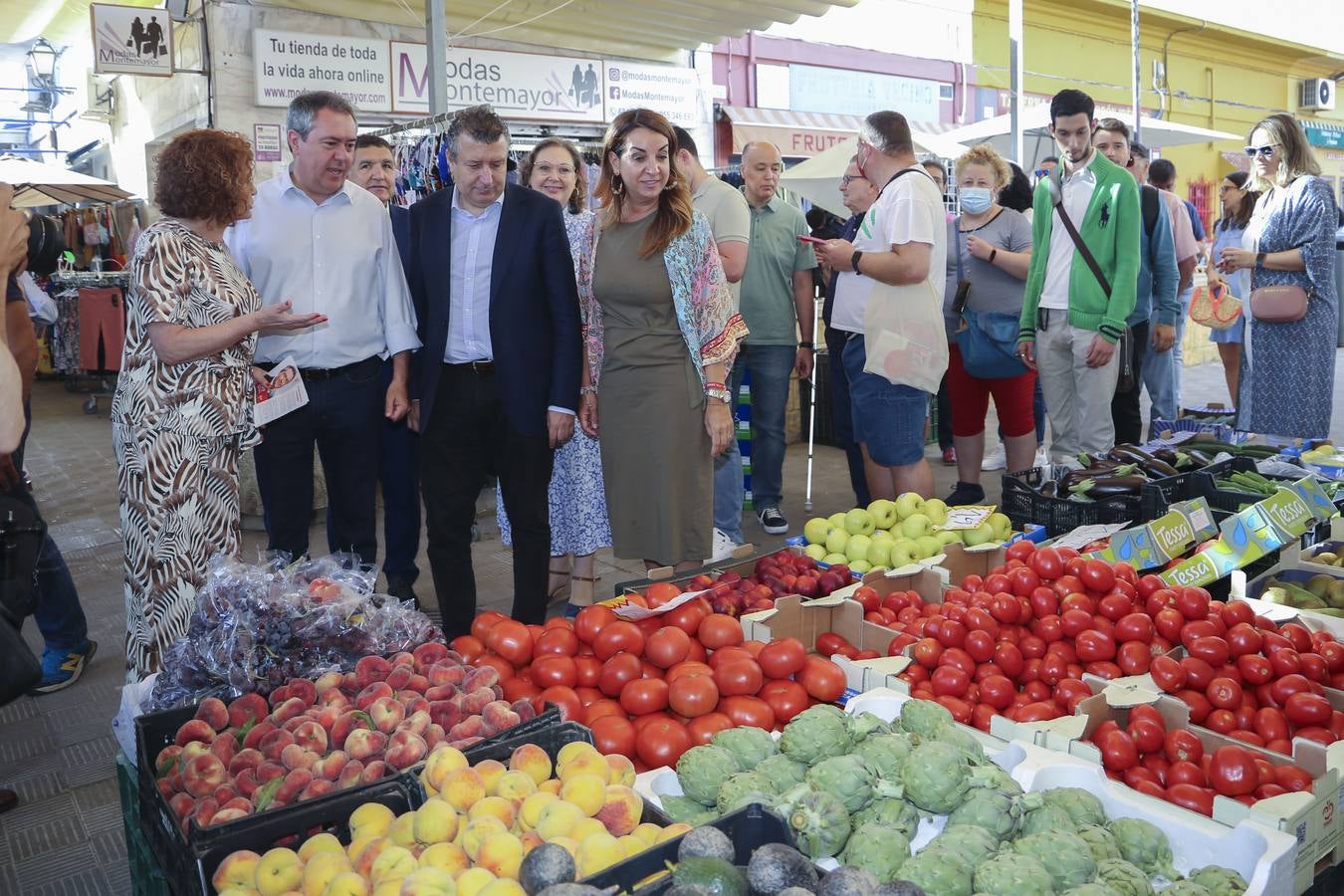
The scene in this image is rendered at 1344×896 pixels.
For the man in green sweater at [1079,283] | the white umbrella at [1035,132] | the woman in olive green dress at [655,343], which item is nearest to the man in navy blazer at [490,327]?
the woman in olive green dress at [655,343]

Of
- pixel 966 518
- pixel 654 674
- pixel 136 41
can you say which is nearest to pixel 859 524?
pixel 966 518

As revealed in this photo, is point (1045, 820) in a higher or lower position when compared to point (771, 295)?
lower

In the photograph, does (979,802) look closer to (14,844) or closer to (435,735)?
(435,735)

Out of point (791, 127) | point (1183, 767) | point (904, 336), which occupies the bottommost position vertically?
point (1183, 767)

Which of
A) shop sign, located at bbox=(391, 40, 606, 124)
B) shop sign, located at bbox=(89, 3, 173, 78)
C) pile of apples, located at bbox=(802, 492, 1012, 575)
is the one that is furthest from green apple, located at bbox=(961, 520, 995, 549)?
shop sign, located at bbox=(89, 3, 173, 78)

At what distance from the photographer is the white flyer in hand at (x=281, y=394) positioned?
3.08 meters

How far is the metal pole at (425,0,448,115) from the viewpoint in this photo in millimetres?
5207

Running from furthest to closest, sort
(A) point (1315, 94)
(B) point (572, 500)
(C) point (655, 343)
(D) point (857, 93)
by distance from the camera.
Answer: (A) point (1315, 94), (D) point (857, 93), (B) point (572, 500), (C) point (655, 343)

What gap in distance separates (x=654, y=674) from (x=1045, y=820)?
892mm

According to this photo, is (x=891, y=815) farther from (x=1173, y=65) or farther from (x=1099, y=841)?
(x=1173, y=65)

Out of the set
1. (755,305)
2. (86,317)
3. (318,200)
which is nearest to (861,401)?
(755,305)

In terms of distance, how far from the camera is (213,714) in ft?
6.05

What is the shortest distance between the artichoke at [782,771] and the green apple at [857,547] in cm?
178

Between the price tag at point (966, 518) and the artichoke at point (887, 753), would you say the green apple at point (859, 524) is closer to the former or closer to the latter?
the price tag at point (966, 518)
